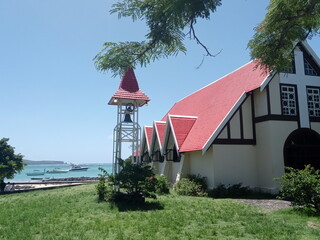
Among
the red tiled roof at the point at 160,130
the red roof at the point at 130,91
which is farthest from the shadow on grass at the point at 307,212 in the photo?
the red tiled roof at the point at 160,130

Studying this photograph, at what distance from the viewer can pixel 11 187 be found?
2622 centimetres

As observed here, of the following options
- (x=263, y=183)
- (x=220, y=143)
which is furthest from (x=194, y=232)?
(x=263, y=183)

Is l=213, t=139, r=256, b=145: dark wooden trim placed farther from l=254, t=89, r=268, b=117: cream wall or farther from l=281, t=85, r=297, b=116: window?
l=281, t=85, r=297, b=116: window

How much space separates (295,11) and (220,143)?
9977mm

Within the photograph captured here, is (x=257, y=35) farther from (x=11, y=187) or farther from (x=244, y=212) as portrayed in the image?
(x=11, y=187)

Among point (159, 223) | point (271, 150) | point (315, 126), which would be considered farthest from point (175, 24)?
point (315, 126)

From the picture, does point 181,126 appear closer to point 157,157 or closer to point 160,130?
point 160,130

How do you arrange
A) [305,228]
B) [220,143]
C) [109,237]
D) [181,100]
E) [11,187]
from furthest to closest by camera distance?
1. [181,100]
2. [11,187]
3. [220,143]
4. [305,228]
5. [109,237]

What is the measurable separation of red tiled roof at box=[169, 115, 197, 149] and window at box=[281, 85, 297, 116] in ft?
21.0

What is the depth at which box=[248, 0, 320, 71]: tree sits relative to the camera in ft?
20.2

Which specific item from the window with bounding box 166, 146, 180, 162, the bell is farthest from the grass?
the window with bounding box 166, 146, 180, 162

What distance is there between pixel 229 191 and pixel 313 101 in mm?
7920

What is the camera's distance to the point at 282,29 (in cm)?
710

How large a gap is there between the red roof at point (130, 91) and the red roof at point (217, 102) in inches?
160
